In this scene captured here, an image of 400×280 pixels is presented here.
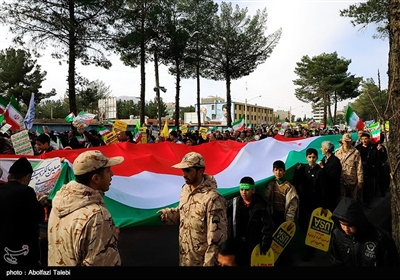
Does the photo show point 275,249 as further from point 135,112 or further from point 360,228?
point 135,112

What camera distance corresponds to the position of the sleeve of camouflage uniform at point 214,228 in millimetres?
2906

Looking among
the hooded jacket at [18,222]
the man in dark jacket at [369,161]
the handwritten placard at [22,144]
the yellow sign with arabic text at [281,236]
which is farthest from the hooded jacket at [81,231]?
the man in dark jacket at [369,161]

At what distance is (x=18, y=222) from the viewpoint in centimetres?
302

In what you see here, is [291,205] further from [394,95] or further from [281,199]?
[394,95]

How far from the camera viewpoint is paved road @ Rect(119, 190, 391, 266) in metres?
5.08

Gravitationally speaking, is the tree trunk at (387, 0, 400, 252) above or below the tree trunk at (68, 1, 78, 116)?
below

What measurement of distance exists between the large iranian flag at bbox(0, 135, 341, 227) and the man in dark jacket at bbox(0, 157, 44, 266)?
0.92 m

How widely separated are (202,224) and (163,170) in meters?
3.42

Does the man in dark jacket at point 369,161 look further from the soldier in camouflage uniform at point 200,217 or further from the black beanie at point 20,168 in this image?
the black beanie at point 20,168

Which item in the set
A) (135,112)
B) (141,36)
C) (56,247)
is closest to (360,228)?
(56,247)

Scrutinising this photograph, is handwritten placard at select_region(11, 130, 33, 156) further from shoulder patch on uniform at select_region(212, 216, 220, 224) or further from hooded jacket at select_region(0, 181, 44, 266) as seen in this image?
shoulder patch on uniform at select_region(212, 216, 220, 224)

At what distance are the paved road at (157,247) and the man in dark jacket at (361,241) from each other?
2442 millimetres

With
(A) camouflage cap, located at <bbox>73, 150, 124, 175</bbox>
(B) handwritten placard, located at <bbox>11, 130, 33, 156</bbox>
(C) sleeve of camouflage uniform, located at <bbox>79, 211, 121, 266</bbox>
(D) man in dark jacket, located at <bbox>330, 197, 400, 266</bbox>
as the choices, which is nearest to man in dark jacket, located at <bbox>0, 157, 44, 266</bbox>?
(A) camouflage cap, located at <bbox>73, 150, 124, 175</bbox>

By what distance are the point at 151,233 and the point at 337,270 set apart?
17.1 feet
